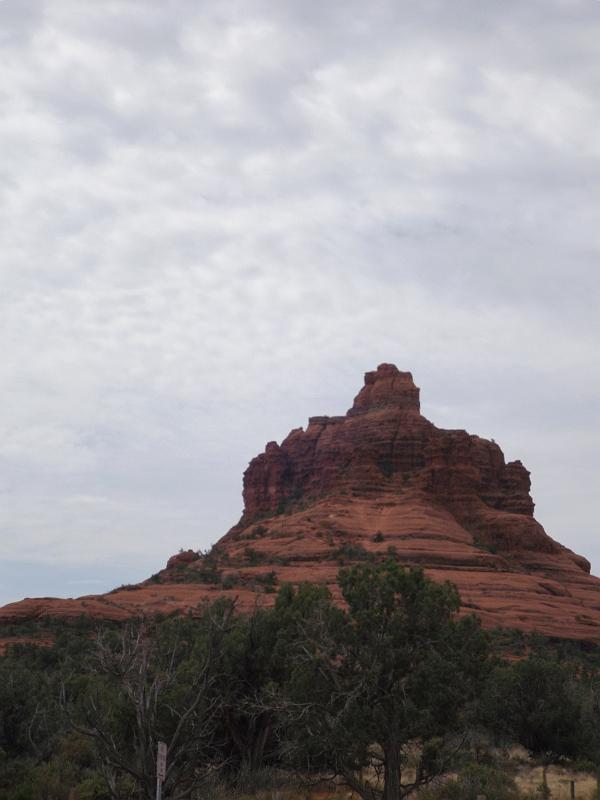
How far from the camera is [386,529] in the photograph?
88.1 meters

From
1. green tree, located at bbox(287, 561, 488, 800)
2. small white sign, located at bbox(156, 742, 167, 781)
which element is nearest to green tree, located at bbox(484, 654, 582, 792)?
green tree, located at bbox(287, 561, 488, 800)

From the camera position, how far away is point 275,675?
84.4 feet

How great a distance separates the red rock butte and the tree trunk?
131 ft

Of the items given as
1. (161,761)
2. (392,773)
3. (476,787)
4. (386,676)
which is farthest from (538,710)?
(161,761)

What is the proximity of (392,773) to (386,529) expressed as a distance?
68307 mm

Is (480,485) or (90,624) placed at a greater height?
(480,485)

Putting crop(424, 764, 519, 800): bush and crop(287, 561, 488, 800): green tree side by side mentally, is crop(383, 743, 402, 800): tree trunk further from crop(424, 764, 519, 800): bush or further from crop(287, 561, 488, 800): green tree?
crop(424, 764, 519, 800): bush

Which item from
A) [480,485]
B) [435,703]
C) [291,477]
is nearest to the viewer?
[435,703]

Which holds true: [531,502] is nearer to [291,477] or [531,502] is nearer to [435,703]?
[291,477]

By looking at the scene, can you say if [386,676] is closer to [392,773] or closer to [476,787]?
[392,773]

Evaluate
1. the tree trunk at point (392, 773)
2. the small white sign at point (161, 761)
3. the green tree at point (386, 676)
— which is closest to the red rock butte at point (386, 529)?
the green tree at point (386, 676)

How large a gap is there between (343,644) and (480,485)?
290ft

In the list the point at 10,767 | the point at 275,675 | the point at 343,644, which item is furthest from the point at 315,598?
the point at 10,767

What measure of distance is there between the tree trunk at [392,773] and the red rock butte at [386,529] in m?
40.1
